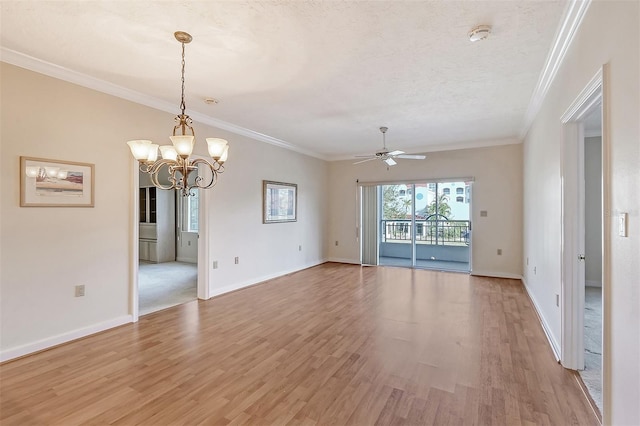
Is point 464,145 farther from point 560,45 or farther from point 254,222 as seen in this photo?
point 254,222

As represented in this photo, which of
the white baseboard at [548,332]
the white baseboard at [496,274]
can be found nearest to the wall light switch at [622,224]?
the white baseboard at [548,332]

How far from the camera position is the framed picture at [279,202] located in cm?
568

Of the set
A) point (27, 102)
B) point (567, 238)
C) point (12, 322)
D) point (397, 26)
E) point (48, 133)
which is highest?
point (397, 26)

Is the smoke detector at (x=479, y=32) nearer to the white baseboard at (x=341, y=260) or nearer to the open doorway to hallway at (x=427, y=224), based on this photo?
the open doorway to hallway at (x=427, y=224)

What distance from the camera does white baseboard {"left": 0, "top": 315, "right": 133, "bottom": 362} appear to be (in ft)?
8.84

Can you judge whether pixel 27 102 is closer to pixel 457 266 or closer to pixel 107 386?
pixel 107 386

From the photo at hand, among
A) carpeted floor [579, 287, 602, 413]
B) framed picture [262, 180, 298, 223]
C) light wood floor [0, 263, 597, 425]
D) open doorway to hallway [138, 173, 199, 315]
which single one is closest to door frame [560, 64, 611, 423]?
carpeted floor [579, 287, 602, 413]

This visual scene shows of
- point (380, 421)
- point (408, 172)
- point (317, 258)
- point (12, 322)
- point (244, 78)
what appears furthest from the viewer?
point (317, 258)

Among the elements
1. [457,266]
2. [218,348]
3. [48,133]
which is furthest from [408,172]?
[48,133]

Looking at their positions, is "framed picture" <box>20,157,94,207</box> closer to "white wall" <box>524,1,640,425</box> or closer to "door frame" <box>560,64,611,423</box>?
"white wall" <box>524,1,640,425</box>

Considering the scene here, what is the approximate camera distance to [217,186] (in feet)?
15.4

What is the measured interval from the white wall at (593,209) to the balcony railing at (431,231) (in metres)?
2.22

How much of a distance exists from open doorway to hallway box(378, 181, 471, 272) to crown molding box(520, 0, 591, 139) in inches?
128

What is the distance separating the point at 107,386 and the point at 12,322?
48.7 inches
